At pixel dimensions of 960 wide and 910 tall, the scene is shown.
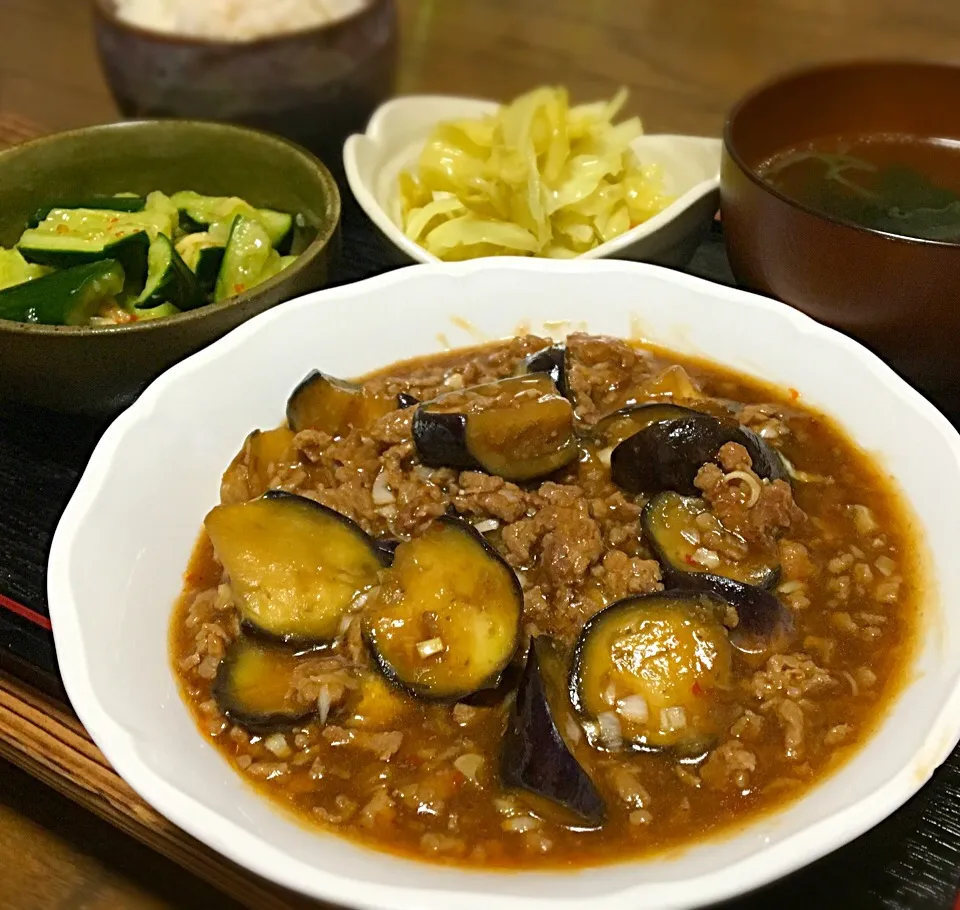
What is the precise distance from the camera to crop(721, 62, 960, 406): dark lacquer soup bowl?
2504 mm

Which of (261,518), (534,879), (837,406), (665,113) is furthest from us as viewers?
(665,113)

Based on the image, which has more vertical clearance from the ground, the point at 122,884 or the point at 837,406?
the point at 837,406

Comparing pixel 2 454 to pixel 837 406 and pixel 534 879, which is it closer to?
pixel 534 879

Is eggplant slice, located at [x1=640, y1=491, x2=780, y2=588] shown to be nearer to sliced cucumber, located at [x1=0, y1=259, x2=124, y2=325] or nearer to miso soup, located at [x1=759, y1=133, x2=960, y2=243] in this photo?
miso soup, located at [x1=759, y1=133, x2=960, y2=243]

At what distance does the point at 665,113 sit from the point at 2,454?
13.3 feet

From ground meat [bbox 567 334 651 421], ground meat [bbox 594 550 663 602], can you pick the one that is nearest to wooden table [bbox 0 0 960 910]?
ground meat [bbox 567 334 651 421]

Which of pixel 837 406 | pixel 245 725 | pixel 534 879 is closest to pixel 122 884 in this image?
pixel 245 725

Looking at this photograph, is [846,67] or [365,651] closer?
[365,651]

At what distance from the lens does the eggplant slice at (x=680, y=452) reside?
2.25 m

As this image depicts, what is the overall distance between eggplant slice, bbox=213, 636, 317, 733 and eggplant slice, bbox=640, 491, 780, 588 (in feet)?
2.66

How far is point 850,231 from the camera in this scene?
2.50 meters

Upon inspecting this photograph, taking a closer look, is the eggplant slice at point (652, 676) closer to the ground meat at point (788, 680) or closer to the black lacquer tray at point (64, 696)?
the ground meat at point (788, 680)

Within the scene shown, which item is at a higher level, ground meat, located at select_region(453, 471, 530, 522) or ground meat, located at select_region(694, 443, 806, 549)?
ground meat, located at select_region(694, 443, 806, 549)

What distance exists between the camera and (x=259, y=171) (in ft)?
11.0
